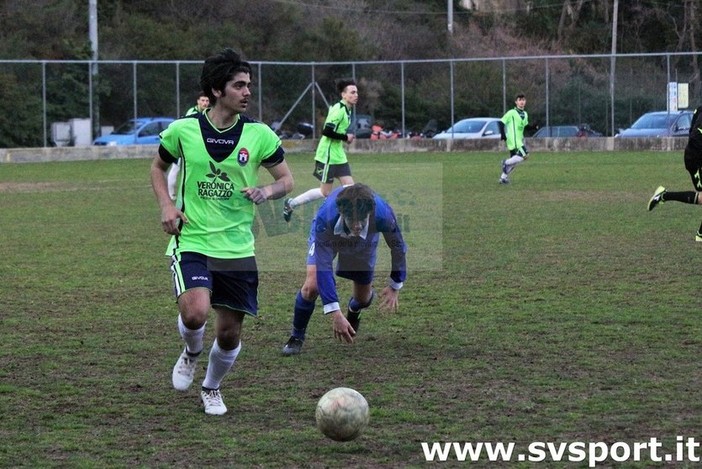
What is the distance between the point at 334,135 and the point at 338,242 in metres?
9.58

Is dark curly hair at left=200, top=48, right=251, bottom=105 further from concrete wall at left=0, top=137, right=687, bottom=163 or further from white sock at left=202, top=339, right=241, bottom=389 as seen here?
concrete wall at left=0, top=137, right=687, bottom=163

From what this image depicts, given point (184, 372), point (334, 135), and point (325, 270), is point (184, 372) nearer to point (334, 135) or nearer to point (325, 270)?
point (325, 270)

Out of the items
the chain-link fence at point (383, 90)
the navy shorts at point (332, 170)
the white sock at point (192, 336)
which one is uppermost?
the chain-link fence at point (383, 90)

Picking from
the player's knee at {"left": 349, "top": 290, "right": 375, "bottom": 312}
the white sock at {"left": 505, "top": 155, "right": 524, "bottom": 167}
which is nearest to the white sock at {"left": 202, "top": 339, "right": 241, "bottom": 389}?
the player's knee at {"left": 349, "top": 290, "right": 375, "bottom": 312}

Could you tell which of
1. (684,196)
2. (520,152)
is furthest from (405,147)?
(684,196)

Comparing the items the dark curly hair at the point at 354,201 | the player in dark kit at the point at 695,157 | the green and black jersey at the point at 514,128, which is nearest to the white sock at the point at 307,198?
the player in dark kit at the point at 695,157

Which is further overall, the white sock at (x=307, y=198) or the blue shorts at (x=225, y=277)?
the white sock at (x=307, y=198)

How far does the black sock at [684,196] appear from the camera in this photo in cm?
1373

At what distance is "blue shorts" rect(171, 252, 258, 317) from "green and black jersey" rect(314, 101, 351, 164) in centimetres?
1081

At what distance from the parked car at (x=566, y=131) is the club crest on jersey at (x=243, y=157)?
99.1 feet

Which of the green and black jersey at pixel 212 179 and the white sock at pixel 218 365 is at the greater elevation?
the green and black jersey at pixel 212 179

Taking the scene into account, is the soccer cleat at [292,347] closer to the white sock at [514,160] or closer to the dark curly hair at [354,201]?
the dark curly hair at [354,201]

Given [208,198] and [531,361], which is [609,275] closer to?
[531,361]

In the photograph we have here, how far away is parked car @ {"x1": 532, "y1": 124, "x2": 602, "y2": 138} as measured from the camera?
116 ft
